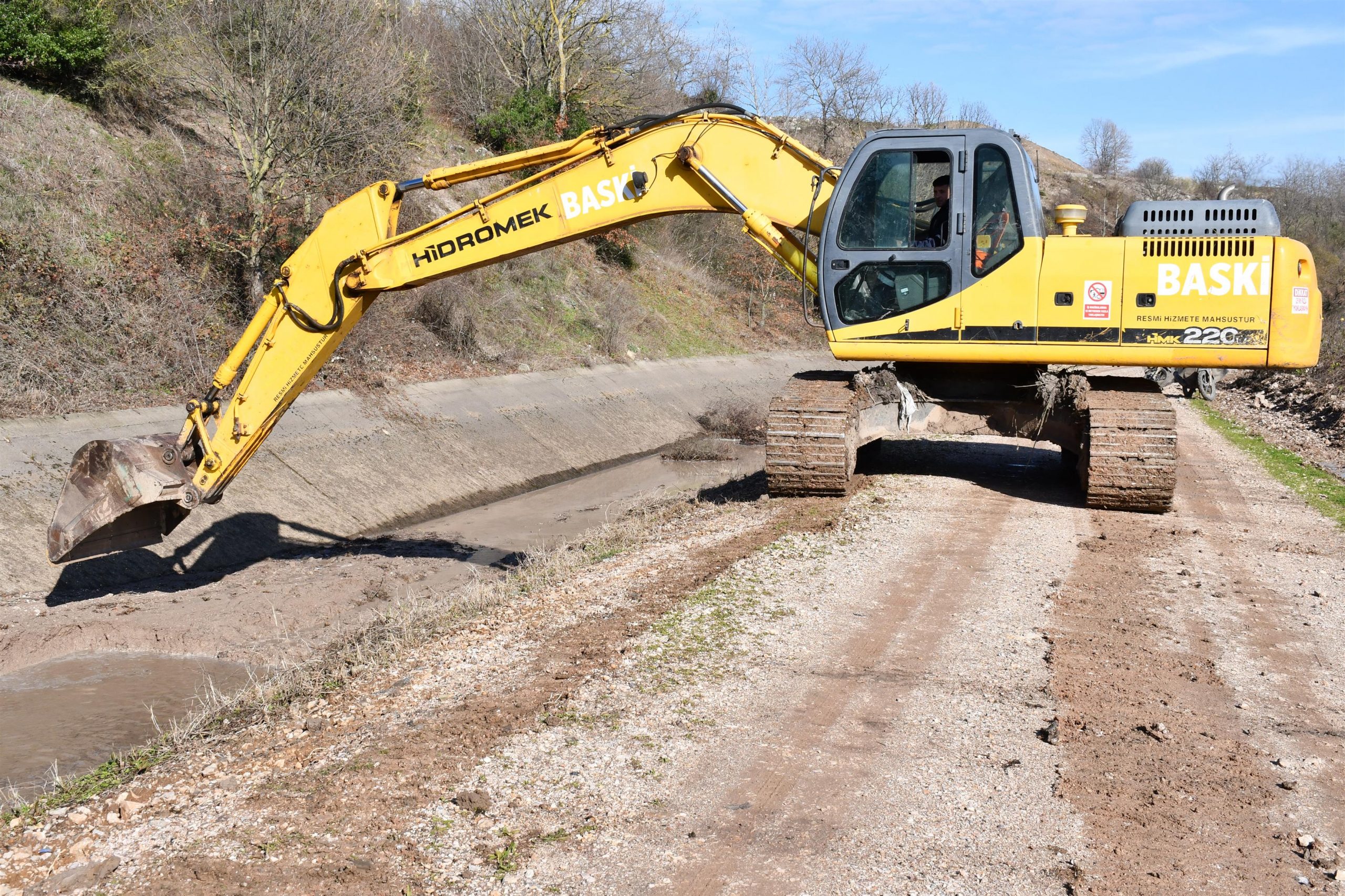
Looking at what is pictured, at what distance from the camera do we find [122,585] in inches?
417

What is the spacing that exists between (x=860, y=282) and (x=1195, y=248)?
3.04m

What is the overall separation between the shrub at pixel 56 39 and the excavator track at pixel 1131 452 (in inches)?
668

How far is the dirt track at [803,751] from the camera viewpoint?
4.18 metres

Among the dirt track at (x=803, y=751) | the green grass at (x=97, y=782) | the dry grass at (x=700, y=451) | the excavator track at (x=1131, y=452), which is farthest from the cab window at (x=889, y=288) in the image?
the dry grass at (x=700, y=451)

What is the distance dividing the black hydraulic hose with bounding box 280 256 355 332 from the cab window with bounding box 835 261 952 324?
177 inches

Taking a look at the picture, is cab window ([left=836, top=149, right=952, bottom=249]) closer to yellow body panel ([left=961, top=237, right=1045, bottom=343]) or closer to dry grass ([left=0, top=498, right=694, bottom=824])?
yellow body panel ([left=961, top=237, right=1045, bottom=343])

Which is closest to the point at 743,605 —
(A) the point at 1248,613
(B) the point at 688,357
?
(A) the point at 1248,613

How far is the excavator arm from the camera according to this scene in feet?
28.4

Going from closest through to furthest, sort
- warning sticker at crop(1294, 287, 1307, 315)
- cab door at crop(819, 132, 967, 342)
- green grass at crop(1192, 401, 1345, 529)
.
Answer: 1. warning sticker at crop(1294, 287, 1307, 315)
2. cab door at crop(819, 132, 967, 342)
3. green grass at crop(1192, 401, 1345, 529)

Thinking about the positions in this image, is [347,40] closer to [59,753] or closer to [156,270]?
[156,270]

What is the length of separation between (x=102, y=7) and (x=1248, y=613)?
19410 mm

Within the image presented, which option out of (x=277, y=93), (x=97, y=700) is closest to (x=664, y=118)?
(x=97, y=700)

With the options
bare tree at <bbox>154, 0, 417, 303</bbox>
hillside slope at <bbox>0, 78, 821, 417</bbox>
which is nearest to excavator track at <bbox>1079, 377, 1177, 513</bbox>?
hillside slope at <bbox>0, 78, 821, 417</bbox>

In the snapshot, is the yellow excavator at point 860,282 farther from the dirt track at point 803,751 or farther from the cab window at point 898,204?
the dirt track at point 803,751
